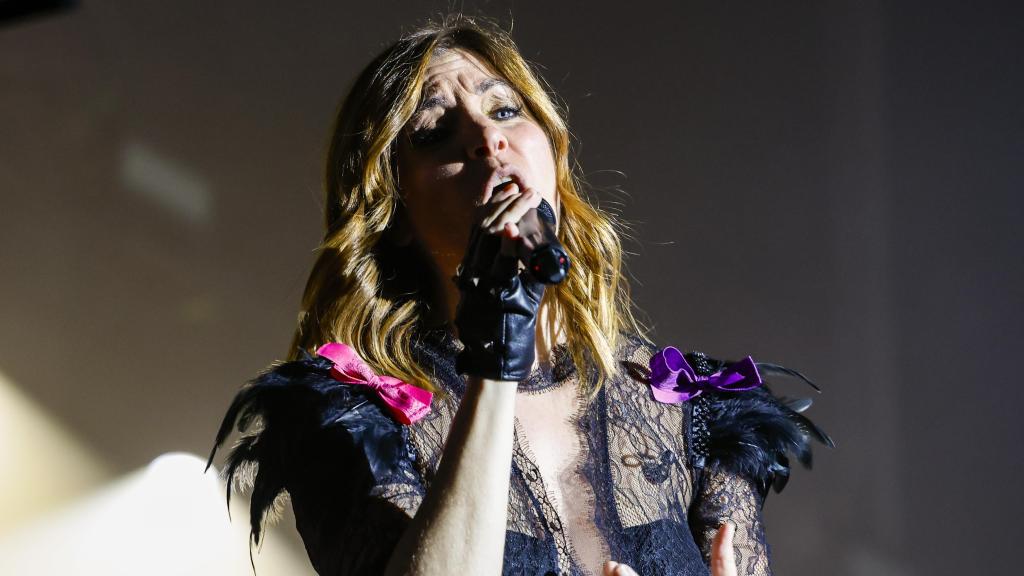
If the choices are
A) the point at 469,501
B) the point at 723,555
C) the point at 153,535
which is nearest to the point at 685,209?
the point at 153,535

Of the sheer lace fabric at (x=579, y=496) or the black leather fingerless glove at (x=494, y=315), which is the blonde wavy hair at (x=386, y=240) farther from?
the black leather fingerless glove at (x=494, y=315)

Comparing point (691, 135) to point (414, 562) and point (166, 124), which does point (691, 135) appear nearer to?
point (166, 124)

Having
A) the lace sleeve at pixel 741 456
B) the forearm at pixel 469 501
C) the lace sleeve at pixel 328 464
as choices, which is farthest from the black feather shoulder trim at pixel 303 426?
the lace sleeve at pixel 741 456

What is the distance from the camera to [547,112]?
1.23 m

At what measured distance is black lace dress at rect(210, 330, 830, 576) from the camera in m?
0.98

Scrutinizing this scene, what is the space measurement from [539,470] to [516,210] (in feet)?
1.00

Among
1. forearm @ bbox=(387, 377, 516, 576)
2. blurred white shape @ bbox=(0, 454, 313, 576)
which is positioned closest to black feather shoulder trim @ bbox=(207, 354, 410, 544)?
forearm @ bbox=(387, 377, 516, 576)

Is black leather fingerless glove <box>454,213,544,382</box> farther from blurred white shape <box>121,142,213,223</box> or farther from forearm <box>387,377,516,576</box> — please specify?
blurred white shape <box>121,142,213,223</box>

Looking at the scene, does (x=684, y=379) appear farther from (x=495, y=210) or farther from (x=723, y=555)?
(x=495, y=210)

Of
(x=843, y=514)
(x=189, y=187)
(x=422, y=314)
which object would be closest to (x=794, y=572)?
(x=843, y=514)

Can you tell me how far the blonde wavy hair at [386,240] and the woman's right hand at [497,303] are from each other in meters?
0.26

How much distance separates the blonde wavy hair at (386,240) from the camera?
3.84 feet

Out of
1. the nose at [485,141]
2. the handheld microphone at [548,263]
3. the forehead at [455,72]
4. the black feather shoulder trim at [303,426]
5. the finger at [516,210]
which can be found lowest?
the black feather shoulder trim at [303,426]

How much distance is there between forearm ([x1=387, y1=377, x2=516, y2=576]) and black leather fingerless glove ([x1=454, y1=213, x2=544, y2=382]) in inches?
0.7
